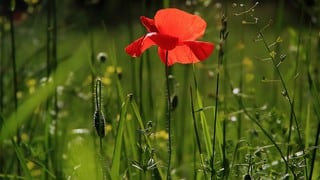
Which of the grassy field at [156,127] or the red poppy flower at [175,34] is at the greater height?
the red poppy flower at [175,34]

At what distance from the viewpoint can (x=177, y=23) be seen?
1.11 meters

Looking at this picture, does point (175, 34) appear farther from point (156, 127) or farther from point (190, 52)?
point (156, 127)

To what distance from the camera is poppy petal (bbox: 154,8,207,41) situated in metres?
1.11

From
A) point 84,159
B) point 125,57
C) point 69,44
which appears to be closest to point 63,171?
point 84,159

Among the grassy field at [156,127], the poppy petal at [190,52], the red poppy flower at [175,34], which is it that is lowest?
the grassy field at [156,127]

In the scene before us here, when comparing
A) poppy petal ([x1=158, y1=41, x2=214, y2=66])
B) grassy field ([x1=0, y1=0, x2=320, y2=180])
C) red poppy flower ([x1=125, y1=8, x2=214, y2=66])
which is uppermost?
red poppy flower ([x1=125, y1=8, x2=214, y2=66])

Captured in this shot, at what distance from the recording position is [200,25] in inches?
44.3

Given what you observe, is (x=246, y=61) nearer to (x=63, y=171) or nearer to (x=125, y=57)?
(x=63, y=171)

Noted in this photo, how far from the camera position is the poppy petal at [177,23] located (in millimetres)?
1105

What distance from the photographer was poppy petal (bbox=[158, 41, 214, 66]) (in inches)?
43.6

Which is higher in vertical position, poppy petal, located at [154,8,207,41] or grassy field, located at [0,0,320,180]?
poppy petal, located at [154,8,207,41]

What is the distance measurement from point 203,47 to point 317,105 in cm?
26

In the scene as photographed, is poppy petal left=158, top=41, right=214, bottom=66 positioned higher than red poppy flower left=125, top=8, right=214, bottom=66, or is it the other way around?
red poppy flower left=125, top=8, right=214, bottom=66

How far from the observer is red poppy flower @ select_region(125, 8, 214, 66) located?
1.10 meters
